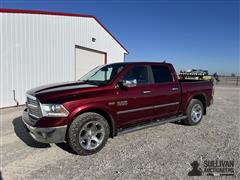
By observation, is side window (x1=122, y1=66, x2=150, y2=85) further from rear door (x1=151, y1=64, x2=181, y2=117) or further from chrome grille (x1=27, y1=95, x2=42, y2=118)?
chrome grille (x1=27, y1=95, x2=42, y2=118)

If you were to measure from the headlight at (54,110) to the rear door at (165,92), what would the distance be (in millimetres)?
2320

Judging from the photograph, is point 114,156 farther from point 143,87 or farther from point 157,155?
point 143,87

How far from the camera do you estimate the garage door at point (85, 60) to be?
38.9ft

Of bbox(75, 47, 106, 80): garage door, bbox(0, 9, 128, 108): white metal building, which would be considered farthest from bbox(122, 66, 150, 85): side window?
bbox(75, 47, 106, 80): garage door

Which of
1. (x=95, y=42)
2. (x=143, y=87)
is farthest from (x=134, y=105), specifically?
(x=95, y=42)

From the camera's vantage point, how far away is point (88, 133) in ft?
12.7

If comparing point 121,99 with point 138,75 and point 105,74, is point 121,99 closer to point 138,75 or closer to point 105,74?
point 138,75

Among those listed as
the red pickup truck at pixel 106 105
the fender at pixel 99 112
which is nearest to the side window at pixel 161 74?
the red pickup truck at pixel 106 105

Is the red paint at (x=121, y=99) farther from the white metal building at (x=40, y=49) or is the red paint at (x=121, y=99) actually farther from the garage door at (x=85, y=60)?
the garage door at (x=85, y=60)

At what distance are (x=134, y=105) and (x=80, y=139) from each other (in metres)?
1.45

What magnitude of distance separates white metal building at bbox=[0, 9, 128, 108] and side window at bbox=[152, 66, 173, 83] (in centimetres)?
667

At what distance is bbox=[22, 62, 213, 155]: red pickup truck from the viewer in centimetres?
355

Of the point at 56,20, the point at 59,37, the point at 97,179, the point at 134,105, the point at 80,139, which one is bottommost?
the point at 97,179

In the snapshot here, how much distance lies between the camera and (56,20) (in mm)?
10164
